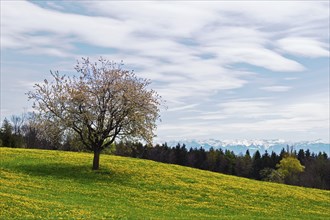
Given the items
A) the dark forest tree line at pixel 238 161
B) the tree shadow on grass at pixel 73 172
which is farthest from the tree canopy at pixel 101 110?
the dark forest tree line at pixel 238 161

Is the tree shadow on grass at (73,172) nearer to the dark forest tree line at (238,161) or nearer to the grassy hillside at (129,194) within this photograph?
the grassy hillside at (129,194)

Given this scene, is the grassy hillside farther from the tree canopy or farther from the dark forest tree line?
the dark forest tree line

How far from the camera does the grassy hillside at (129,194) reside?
3011 centimetres

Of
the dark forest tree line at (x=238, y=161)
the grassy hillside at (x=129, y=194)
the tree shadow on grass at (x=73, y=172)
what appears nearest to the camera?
the grassy hillside at (x=129, y=194)

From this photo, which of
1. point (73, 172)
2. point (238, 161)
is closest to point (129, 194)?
point (73, 172)

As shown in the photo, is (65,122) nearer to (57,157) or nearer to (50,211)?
(57,157)

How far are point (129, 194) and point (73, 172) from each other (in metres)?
11.3

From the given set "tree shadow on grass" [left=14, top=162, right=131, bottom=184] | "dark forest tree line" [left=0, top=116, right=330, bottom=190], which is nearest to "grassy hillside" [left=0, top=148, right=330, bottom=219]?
"tree shadow on grass" [left=14, top=162, right=131, bottom=184]

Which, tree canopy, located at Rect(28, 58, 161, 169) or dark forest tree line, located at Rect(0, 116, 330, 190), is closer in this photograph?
tree canopy, located at Rect(28, 58, 161, 169)

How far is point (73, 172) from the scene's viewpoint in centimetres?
5031

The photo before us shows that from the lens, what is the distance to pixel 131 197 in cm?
4047

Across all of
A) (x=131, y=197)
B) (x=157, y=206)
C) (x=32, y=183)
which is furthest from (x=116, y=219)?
(x=32, y=183)

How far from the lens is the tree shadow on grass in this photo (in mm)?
47500

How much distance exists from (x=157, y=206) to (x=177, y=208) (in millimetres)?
1761
